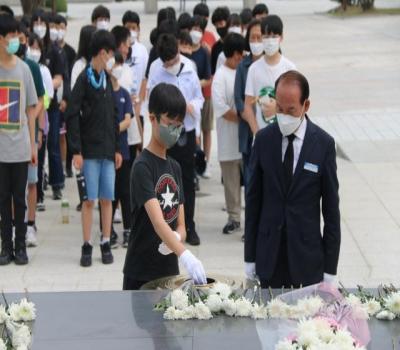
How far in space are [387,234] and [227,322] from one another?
5460 mm

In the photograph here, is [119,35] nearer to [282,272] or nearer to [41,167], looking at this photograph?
[41,167]

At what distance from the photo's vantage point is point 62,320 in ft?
13.1

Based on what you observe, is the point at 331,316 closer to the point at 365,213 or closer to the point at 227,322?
the point at 227,322

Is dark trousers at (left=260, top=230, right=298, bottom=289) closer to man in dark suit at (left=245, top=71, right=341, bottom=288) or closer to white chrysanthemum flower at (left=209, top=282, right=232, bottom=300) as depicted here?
man in dark suit at (left=245, top=71, right=341, bottom=288)

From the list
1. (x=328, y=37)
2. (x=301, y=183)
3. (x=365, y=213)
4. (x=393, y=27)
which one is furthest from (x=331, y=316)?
(x=393, y=27)

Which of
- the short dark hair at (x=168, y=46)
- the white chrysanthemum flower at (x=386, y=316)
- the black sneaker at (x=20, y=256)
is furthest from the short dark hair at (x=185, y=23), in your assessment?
the white chrysanthemum flower at (x=386, y=316)

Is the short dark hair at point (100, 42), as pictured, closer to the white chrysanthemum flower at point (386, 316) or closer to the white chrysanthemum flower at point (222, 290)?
the white chrysanthemum flower at point (222, 290)

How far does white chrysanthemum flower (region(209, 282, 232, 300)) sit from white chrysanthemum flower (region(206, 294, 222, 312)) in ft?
0.11

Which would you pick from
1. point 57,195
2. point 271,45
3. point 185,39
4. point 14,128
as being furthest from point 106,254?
point 185,39

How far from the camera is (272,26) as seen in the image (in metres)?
8.69

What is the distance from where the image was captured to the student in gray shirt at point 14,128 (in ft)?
26.0

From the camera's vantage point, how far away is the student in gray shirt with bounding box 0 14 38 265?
312 inches

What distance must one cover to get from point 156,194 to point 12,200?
3477mm

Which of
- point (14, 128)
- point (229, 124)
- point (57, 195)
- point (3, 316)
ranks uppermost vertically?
Result: point (3, 316)
